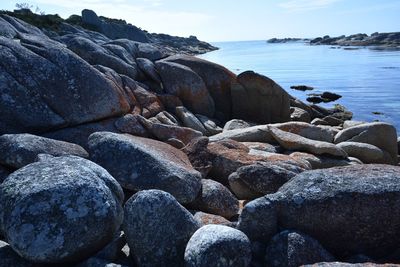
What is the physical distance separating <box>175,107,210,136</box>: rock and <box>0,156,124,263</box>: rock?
11.0 meters

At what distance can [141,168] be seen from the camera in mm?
8594

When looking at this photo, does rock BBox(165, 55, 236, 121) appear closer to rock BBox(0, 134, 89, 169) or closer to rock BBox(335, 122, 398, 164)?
rock BBox(335, 122, 398, 164)

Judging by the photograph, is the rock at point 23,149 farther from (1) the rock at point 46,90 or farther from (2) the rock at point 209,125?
(2) the rock at point 209,125

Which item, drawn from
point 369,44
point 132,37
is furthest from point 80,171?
point 369,44

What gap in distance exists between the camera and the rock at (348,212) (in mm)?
6312

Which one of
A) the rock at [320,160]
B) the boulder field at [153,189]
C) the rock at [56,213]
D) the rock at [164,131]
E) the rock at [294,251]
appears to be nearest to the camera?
the rock at [56,213]

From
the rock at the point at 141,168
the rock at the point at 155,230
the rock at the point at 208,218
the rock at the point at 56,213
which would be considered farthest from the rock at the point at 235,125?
the rock at the point at 56,213

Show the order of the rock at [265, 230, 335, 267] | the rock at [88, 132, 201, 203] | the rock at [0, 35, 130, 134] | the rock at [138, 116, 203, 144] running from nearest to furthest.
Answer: the rock at [265, 230, 335, 267]
the rock at [88, 132, 201, 203]
the rock at [0, 35, 130, 134]
the rock at [138, 116, 203, 144]

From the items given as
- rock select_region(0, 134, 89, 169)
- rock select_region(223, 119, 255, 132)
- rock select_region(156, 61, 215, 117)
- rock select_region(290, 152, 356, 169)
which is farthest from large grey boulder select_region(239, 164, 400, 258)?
rock select_region(156, 61, 215, 117)

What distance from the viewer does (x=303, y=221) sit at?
A: 6.50m

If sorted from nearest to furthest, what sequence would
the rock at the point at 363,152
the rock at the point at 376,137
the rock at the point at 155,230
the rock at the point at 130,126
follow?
the rock at the point at 155,230, the rock at the point at 130,126, the rock at the point at 363,152, the rock at the point at 376,137

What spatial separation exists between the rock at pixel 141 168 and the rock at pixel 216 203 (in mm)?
231

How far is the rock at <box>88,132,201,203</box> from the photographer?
8383mm

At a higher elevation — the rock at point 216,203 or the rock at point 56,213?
the rock at point 56,213
